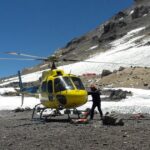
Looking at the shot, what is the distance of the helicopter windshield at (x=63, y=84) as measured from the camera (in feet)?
71.4

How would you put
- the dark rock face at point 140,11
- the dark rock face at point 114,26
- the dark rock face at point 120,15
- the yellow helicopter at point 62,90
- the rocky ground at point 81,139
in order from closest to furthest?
the rocky ground at point 81,139
the yellow helicopter at point 62,90
the dark rock face at point 114,26
the dark rock face at point 140,11
the dark rock face at point 120,15

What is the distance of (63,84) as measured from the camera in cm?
2191

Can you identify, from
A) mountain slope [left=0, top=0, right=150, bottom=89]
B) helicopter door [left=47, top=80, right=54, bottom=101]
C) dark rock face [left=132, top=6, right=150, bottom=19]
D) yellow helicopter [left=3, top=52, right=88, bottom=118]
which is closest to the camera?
yellow helicopter [left=3, top=52, right=88, bottom=118]

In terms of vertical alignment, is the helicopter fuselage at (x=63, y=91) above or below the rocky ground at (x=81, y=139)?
above

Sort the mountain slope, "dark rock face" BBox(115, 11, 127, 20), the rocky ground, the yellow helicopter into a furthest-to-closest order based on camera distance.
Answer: "dark rock face" BBox(115, 11, 127, 20)
the mountain slope
the yellow helicopter
the rocky ground

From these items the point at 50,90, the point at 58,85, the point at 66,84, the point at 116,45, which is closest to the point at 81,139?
the point at 66,84

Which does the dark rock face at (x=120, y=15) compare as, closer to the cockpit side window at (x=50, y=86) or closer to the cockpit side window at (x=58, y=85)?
the cockpit side window at (x=50, y=86)

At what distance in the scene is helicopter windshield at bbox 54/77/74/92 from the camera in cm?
2176

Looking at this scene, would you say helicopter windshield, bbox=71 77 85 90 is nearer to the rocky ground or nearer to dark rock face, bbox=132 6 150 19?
the rocky ground

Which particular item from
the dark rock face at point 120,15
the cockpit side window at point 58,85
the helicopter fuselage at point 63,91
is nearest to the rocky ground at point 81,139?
the helicopter fuselage at point 63,91

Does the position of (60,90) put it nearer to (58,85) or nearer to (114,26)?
(58,85)

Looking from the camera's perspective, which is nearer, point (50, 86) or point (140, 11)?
point (50, 86)

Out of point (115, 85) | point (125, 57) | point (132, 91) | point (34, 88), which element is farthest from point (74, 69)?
point (34, 88)

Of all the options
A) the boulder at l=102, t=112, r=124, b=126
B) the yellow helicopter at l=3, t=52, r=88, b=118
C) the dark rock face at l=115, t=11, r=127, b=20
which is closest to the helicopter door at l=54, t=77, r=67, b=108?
the yellow helicopter at l=3, t=52, r=88, b=118
